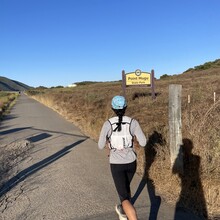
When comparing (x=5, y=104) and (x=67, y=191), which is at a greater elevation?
(x=5, y=104)

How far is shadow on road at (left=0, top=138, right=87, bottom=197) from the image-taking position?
651 centimetres

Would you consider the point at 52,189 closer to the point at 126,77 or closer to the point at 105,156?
the point at 105,156

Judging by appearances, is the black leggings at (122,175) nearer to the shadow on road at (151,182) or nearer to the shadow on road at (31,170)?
the shadow on road at (151,182)

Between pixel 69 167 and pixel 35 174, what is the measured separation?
0.82 meters

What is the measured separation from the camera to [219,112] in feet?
20.4

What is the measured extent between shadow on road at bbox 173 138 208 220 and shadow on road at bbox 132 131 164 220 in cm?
31

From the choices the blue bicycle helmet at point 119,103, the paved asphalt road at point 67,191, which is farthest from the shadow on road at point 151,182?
the blue bicycle helmet at point 119,103

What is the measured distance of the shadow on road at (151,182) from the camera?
5205 millimetres

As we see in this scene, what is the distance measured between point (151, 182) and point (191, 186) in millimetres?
1104

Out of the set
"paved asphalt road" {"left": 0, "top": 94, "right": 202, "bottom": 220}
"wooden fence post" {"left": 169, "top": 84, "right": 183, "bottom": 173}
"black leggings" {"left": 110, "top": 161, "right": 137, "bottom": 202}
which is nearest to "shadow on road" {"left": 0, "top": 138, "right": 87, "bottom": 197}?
"paved asphalt road" {"left": 0, "top": 94, "right": 202, "bottom": 220}

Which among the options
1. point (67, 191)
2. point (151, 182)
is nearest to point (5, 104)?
point (67, 191)

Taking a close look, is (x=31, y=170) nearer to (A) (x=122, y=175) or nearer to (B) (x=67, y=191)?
(B) (x=67, y=191)

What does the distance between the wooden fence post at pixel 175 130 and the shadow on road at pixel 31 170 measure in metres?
2.83

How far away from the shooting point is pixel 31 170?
7.75 m
